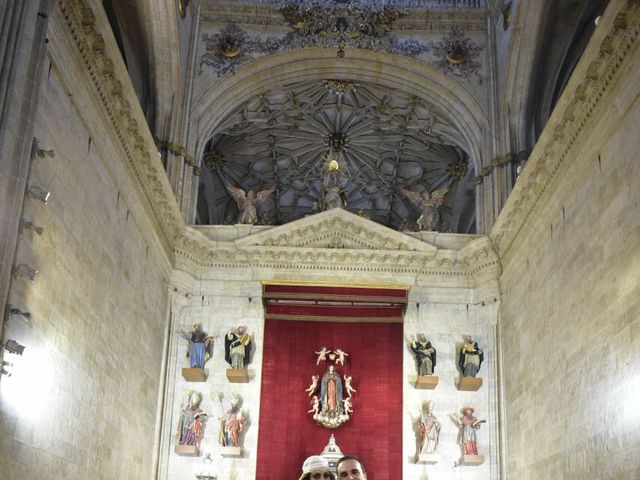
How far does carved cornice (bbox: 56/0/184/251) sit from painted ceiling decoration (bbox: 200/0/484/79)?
473 cm

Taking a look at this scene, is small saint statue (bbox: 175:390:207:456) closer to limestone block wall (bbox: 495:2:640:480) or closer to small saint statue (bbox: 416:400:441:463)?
small saint statue (bbox: 416:400:441:463)

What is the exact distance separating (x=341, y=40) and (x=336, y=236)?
463 cm

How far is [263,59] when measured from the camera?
19906 mm

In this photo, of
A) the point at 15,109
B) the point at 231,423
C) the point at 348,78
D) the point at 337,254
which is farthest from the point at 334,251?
the point at 15,109

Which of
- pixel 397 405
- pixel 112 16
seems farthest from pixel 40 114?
pixel 397 405

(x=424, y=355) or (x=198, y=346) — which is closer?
(x=198, y=346)

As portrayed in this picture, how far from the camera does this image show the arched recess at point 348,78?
64.3 ft

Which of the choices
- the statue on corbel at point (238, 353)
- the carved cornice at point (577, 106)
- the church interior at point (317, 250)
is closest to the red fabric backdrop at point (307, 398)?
the church interior at point (317, 250)

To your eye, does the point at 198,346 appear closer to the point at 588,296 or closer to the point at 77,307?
the point at 77,307

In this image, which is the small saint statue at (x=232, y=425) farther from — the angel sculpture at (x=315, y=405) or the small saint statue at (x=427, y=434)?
the small saint statue at (x=427, y=434)

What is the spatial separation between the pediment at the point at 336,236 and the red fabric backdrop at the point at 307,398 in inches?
64.2

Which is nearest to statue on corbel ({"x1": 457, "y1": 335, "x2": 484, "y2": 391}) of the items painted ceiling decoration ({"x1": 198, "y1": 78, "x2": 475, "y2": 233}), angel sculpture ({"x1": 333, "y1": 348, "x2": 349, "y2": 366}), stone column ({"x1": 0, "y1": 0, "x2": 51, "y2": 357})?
angel sculpture ({"x1": 333, "y1": 348, "x2": 349, "y2": 366})

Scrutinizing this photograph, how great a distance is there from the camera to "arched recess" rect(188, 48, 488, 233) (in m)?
19.6

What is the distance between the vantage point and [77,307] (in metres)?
11.6
